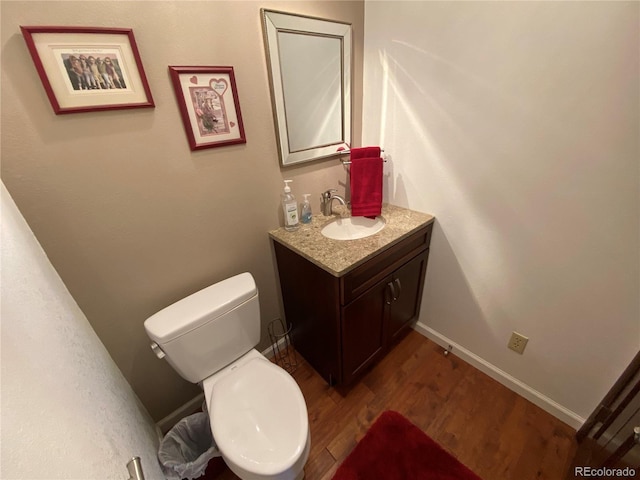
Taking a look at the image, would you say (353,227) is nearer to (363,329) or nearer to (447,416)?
(363,329)

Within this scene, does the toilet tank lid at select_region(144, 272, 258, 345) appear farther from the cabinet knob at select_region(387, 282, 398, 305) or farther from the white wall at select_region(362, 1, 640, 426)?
the white wall at select_region(362, 1, 640, 426)

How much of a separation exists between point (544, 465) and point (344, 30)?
7.05ft

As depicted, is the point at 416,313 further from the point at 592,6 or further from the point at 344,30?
the point at 344,30

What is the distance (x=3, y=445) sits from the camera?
275mm

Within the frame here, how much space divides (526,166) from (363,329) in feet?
3.18

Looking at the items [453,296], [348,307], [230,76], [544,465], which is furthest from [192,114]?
[544,465]

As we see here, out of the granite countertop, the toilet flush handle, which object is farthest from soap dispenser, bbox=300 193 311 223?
the toilet flush handle

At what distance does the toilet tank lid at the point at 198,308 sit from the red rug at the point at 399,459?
86 cm

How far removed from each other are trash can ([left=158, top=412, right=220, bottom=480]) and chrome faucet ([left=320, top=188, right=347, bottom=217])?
1137 mm

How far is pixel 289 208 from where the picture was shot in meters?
1.31

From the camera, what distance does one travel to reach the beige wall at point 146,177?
0.76 metres

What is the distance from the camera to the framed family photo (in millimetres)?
723

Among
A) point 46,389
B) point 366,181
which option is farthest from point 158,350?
point 366,181
